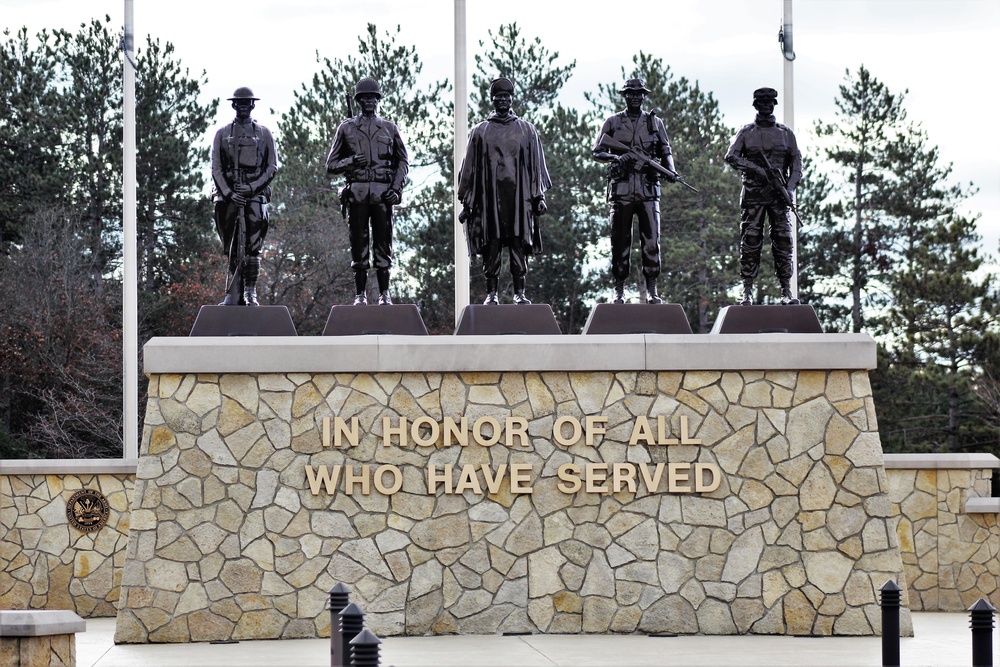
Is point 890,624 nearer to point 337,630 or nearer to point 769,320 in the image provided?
point 337,630

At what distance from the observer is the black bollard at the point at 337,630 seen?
10.3 m

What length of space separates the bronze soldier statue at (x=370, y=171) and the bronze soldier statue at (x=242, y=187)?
721 mm

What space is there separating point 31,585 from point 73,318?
1990cm

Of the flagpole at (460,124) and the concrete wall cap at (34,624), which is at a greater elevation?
the flagpole at (460,124)

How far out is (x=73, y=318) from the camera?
120 feet

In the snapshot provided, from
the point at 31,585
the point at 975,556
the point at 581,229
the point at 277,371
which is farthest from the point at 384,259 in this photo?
the point at 581,229

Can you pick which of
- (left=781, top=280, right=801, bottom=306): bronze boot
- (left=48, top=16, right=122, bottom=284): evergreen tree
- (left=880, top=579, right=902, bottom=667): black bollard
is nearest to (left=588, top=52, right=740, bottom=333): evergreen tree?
(left=48, top=16, right=122, bottom=284): evergreen tree

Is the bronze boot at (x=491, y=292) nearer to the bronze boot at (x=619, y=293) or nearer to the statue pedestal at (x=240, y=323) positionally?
the bronze boot at (x=619, y=293)

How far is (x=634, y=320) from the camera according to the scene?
1559 cm

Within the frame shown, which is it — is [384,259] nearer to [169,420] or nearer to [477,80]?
[169,420]

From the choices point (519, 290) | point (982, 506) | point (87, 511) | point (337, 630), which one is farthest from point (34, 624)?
point (982, 506)

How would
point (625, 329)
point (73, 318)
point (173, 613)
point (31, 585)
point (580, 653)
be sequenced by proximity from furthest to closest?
1. point (73, 318)
2. point (31, 585)
3. point (625, 329)
4. point (173, 613)
5. point (580, 653)

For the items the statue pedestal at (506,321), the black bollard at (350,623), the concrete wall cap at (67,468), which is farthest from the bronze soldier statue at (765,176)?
the concrete wall cap at (67,468)

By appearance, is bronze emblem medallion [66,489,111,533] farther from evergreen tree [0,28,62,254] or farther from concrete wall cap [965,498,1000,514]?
evergreen tree [0,28,62,254]
